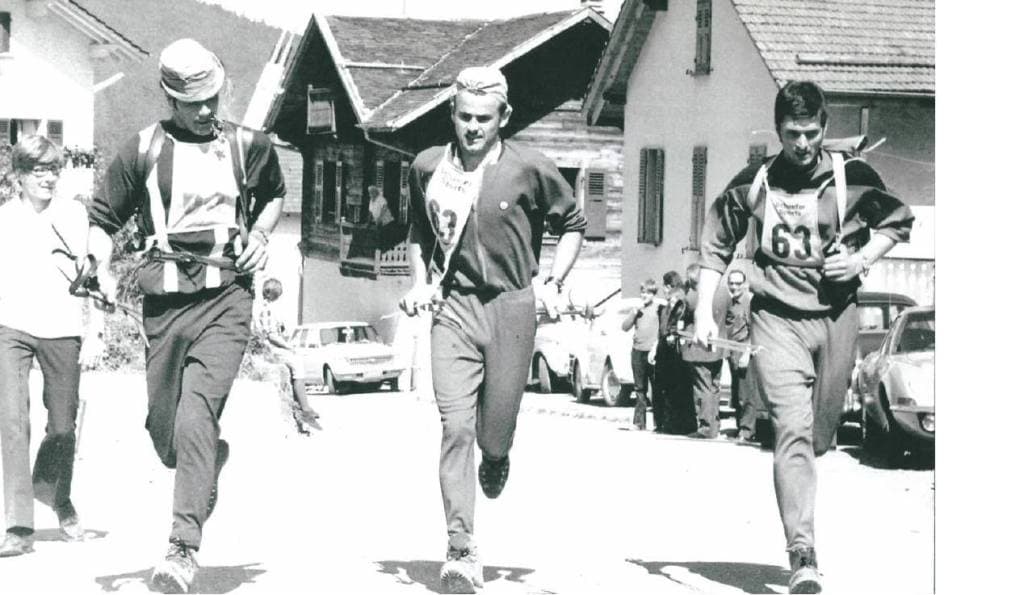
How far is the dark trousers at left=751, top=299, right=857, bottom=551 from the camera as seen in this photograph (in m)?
7.87

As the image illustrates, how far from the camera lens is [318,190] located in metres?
56.5

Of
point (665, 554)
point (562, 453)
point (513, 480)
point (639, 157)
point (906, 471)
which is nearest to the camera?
point (665, 554)

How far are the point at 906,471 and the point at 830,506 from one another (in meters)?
2.81

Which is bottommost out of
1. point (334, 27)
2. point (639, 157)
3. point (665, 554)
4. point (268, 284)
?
point (665, 554)

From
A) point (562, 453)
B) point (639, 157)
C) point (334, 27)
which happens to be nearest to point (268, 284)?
point (562, 453)

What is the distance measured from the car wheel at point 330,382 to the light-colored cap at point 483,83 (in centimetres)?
3287

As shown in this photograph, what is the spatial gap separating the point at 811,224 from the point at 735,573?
149 cm

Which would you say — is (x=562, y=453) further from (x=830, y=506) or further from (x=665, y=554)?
(x=665, y=554)

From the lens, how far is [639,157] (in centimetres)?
3453

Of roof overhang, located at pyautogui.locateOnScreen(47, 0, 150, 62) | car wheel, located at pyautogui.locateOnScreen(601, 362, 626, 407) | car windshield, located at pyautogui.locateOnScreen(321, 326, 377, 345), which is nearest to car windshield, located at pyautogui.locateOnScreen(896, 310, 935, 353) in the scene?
car wheel, located at pyautogui.locateOnScreen(601, 362, 626, 407)

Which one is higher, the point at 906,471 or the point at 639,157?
the point at 639,157

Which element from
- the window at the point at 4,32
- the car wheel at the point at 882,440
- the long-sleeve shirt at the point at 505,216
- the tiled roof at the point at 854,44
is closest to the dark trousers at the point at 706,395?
the car wheel at the point at 882,440

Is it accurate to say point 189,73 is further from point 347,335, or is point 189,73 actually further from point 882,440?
point 347,335

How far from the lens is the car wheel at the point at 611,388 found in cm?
2694
